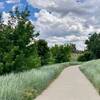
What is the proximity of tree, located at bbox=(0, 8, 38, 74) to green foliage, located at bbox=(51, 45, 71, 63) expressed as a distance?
52441 millimetres

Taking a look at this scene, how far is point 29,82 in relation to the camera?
18203 millimetres

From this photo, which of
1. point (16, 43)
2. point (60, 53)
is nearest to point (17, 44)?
point (16, 43)

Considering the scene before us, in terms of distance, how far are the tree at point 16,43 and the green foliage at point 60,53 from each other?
52441 millimetres

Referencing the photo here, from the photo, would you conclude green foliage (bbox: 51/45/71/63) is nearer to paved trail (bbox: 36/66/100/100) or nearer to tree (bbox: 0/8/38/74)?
tree (bbox: 0/8/38/74)

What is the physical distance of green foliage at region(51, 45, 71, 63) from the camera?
8181 cm

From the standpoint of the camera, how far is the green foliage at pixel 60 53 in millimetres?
81812

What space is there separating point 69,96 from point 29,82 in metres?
2.20

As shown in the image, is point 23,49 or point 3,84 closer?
point 3,84

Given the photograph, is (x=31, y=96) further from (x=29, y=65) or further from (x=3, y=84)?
(x=29, y=65)

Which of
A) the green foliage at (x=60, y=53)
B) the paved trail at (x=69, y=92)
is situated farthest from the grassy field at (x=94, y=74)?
the green foliage at (x=60, y=53)

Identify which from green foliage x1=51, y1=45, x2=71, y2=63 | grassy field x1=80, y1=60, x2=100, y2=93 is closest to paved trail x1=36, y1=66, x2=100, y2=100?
grassy field x1=80, y1=60, x2=100, y2=93

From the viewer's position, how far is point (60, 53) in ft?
268

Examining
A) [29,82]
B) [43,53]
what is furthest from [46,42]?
[29,82]

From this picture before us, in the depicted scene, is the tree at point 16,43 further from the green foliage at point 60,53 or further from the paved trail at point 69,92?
the green foliage at point 60,53
